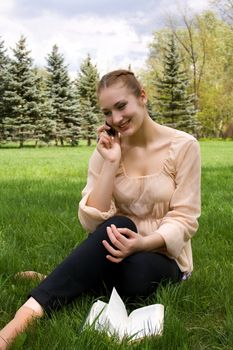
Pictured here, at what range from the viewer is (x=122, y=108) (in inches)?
106

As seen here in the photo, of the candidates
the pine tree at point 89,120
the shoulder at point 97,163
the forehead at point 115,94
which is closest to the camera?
the forehead at point 115,94

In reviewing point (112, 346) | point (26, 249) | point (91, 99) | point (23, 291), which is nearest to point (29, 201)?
point (26, 249)

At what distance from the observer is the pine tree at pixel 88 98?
117ft

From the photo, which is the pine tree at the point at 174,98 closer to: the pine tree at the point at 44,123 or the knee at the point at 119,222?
the pine tree at the point at 44,123

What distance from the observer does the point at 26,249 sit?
3781 millimetres

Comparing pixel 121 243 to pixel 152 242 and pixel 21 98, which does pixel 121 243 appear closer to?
pixel 152 242

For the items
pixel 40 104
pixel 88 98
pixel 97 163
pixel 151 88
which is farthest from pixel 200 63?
pixel 97 163

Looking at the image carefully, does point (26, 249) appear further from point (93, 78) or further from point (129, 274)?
point (93, 78)

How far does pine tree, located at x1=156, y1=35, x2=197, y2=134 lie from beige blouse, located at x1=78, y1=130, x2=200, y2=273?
36277 millimetres

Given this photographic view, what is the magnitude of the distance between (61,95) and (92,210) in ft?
108

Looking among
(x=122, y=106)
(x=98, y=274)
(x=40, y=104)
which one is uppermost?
(x=40, y=104)

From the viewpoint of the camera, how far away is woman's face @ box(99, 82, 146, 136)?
267 cm

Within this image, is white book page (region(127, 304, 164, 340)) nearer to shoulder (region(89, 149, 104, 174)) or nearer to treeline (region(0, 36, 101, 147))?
shoulder (region(89, 149, 104, 174))

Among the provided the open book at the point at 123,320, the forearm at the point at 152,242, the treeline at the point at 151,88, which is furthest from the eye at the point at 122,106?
the treeline at the point at 151,88
